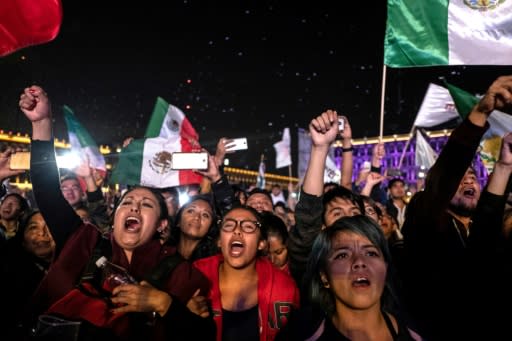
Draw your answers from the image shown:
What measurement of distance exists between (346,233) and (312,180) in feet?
2.46

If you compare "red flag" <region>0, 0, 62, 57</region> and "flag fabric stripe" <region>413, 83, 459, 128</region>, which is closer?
"red flag" <region>0, 0, 62, 57</region>

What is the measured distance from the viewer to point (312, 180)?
309cm

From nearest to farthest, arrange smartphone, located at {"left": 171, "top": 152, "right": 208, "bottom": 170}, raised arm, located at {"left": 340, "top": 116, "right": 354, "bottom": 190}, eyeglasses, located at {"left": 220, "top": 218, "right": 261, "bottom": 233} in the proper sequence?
eyeglasses, located at {"left": 220, "top": 218, "right": 261, "bottom": 233}
raised arm, located at {"left": 340, "top": 116, "right": 354, "bottom": 190}
smartphone, located at {"left": 171, "top": 152, "right": 208, "bottom": 170}

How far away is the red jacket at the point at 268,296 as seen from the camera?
9.45 ft

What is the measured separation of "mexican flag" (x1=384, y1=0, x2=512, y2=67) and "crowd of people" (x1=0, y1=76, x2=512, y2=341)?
4.87ft

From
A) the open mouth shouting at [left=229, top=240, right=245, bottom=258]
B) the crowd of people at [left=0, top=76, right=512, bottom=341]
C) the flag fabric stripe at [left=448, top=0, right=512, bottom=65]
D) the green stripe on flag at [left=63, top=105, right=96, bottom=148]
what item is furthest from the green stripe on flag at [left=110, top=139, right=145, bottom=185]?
the flag fabric stripe at [left=448, top=0, right=512, bottom=65]

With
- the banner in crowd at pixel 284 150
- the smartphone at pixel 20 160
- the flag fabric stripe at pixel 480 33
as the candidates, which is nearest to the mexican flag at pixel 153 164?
the smartphone at pixel 20 160

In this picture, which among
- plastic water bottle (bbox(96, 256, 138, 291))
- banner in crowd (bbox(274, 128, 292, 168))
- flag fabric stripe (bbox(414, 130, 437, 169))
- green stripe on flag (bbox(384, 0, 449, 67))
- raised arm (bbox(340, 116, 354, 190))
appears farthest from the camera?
banner in crowd (bbox(274, 128, 292, 168))

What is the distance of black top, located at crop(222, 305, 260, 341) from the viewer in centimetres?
282

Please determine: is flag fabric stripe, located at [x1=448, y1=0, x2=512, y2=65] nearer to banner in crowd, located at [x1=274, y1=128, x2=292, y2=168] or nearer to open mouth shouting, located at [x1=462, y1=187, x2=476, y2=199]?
open mouth shouting, located at [x1=462, y1=187, x2=476, y2=199]

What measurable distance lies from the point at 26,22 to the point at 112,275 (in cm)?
253

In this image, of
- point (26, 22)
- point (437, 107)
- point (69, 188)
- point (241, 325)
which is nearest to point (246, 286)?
point (241, 325)

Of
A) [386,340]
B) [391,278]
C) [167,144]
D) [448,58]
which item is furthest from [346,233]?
[167,144]

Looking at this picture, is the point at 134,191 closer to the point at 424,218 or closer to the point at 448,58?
the point at 424,218
